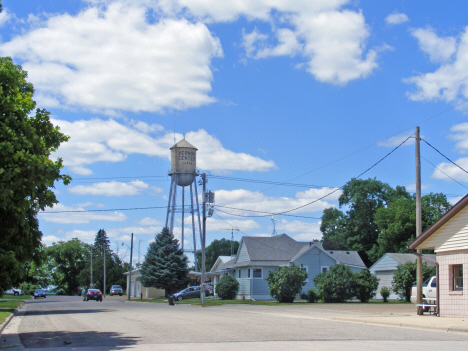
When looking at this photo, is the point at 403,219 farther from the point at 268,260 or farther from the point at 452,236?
the point at 452,236

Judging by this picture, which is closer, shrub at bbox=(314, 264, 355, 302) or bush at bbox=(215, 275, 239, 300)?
shrub at bbox=(314, 264, 355, 302)

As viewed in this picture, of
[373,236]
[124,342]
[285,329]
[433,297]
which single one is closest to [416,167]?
[433,297]

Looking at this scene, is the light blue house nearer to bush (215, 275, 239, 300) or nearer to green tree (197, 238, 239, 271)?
bush (215, 275, 239, 300)

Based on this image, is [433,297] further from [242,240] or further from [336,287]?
[242,240]

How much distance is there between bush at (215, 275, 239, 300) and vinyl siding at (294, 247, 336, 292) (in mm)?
5771

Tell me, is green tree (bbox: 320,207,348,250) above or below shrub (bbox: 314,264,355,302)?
above

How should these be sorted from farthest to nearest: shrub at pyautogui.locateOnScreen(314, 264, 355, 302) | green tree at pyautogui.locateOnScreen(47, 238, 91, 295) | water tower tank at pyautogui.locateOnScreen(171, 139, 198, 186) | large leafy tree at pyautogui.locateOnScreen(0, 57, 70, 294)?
green tree at pyautogui.locateOnScreen(47, 238, 91, 295) → water tower tank at pyautogui.locateOnScreen(171, 139, 198, 186) → shrub at pyautogui.locateOnScreen(314, 264, 355, 302) → large leafy tree at pyautogui.locateOnScreen(0, 57, 70, 294)

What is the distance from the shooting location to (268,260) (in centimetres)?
4838

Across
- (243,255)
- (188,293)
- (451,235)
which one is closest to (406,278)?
(243,255)

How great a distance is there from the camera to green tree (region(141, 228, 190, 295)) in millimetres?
54938

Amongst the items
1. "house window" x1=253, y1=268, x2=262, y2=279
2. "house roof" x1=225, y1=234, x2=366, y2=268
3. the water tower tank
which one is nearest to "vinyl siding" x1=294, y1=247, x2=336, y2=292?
"house roof" x1=225, y1=234, x2=366, y2=268

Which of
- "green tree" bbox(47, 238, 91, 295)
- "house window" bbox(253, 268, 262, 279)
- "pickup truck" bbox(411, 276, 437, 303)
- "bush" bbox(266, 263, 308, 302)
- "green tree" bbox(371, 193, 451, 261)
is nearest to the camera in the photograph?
"pickup truck" bbox(411, 276, 437, 303)

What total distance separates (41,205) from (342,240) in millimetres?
64654

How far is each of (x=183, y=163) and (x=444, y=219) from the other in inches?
1321
